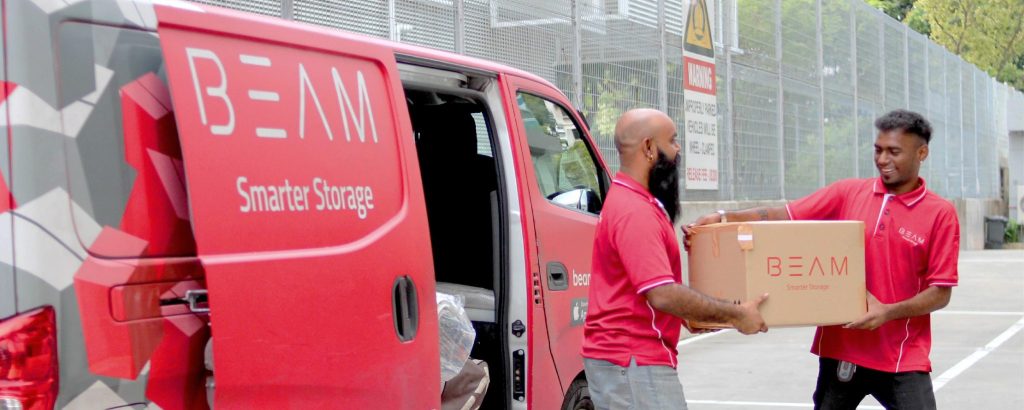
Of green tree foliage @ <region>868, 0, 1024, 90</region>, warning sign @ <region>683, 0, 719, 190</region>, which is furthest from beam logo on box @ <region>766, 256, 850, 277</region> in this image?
green tree foliage @ <region>868, 0, 1024, 90</region>

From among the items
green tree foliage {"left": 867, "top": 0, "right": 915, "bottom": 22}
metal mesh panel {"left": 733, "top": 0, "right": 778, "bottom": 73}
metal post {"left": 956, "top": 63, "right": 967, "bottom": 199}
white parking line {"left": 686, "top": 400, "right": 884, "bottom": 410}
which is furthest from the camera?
green tree foliage {"left": 867, "top": 0, "right": 915, "bottom": 22}

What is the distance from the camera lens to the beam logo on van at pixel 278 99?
3.42 m

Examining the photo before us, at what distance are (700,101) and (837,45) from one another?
812cm

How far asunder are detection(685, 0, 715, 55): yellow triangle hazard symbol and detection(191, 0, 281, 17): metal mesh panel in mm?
7458

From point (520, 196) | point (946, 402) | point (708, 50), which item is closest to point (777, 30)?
point (708, 50)

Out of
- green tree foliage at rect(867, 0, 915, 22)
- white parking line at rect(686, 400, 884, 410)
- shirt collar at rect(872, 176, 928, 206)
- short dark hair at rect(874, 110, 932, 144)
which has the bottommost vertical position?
white parking line at rect(686, 400, 884, 410)

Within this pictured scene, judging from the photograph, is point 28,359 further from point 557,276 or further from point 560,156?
point 560,156

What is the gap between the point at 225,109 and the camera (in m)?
3.49

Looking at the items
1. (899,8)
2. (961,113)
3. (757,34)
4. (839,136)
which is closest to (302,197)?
(757,34)

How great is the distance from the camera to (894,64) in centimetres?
2698

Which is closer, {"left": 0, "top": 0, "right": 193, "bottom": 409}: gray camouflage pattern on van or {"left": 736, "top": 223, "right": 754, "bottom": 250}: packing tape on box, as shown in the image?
{"left": 0, "top": 0, "right": 193, "bottom": 409}: gray camouflage pattern on van

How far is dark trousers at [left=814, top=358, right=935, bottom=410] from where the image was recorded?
15.0 feet

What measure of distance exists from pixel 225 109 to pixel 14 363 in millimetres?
947

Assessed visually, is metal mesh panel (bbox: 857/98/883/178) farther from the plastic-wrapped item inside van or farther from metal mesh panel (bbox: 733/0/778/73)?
the plastic-wrapped item inside van
